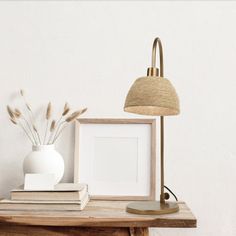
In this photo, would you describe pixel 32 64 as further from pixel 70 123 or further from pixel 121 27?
pixel 121 27

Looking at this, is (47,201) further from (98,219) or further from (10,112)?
(10,112)

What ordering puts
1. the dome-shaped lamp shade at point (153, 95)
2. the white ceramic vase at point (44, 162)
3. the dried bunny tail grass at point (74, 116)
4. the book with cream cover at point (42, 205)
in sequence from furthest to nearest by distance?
the dried bunny tail grass at point (74, 116) → the white ceramic vase at point (44, 162) → the book with cream cover at point (42, 205) → the dome-shaped lamp shade at point (153, 95)

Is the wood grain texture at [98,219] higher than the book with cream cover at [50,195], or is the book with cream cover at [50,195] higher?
the book with cream cover at [50,195]

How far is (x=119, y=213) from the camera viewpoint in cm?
134

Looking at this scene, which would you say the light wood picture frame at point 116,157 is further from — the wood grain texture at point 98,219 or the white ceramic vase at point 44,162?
the wood grain texture at point 98,219

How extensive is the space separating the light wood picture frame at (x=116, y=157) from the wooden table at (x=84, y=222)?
289 millimetres

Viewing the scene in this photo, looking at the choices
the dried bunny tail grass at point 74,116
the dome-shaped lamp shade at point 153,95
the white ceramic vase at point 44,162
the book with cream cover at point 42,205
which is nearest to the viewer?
the dome-shaped lamp shade at point 153,95

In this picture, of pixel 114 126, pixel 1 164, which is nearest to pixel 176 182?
pixel 114 126

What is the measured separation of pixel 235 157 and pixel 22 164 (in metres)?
0.90

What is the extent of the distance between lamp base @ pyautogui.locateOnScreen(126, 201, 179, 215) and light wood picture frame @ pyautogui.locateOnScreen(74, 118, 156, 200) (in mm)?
212

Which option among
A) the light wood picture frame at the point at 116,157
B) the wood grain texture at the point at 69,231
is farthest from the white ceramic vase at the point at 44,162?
the wood grain texture at the point at 69,231

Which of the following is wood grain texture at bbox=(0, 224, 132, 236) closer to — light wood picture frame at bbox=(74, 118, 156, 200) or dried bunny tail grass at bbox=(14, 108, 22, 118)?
light wood picture frame at bbox=(74, 118, 156, 200)

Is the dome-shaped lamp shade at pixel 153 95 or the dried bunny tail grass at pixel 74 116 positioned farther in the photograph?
the dried bunny tail grass at pixel 74 116

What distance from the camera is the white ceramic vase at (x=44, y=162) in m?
1.50
